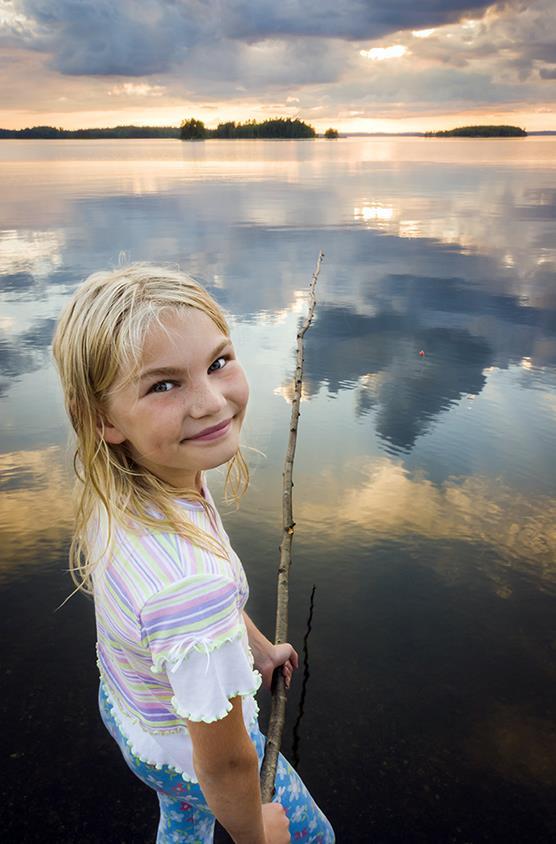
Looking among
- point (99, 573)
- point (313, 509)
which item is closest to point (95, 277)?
point (99, 573)

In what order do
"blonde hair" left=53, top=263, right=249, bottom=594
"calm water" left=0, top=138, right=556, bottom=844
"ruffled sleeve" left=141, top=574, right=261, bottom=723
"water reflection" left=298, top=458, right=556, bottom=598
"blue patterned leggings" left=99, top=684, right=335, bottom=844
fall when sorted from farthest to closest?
1. "water reflection" left=298, top=458, right=556, bottom=598
2. "calm water" left=0, top=138, right=556, bottom=844
3. "blue patterned leggings" left=99, top=684, right=335, bottom=844
4. "blonde hair" left=53, top=263, right=249, bottom=594
5. "ruffled sleeve" left=141, top=574, right=261, bottom=723

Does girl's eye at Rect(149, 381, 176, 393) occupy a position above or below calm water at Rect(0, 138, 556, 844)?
above

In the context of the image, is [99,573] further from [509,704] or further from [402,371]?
[402,371]

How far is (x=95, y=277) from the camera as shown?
173cm

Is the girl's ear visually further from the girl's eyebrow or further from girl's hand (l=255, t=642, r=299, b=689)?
girl's hand (l=255, t=642, r=299, b=689)

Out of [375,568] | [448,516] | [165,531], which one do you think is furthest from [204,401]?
[448,516]

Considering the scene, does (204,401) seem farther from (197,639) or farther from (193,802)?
(193,802)

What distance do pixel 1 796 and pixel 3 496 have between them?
10.6 ft

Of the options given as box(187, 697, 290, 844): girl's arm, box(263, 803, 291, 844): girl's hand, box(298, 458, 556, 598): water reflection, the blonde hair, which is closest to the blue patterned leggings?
box(263, 803, 291, 844): girl's hand

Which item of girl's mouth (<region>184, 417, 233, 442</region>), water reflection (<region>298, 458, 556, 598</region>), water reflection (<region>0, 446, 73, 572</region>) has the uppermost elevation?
girl's mouth (<region>184, 417, 233, 442</region>)

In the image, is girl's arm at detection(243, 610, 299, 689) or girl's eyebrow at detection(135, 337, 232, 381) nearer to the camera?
girl's eyebrow at detection(135, 337, 232, 381)

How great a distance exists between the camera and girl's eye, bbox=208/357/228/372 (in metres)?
1.73

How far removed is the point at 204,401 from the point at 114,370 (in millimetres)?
253

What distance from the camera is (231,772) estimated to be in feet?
4.71
